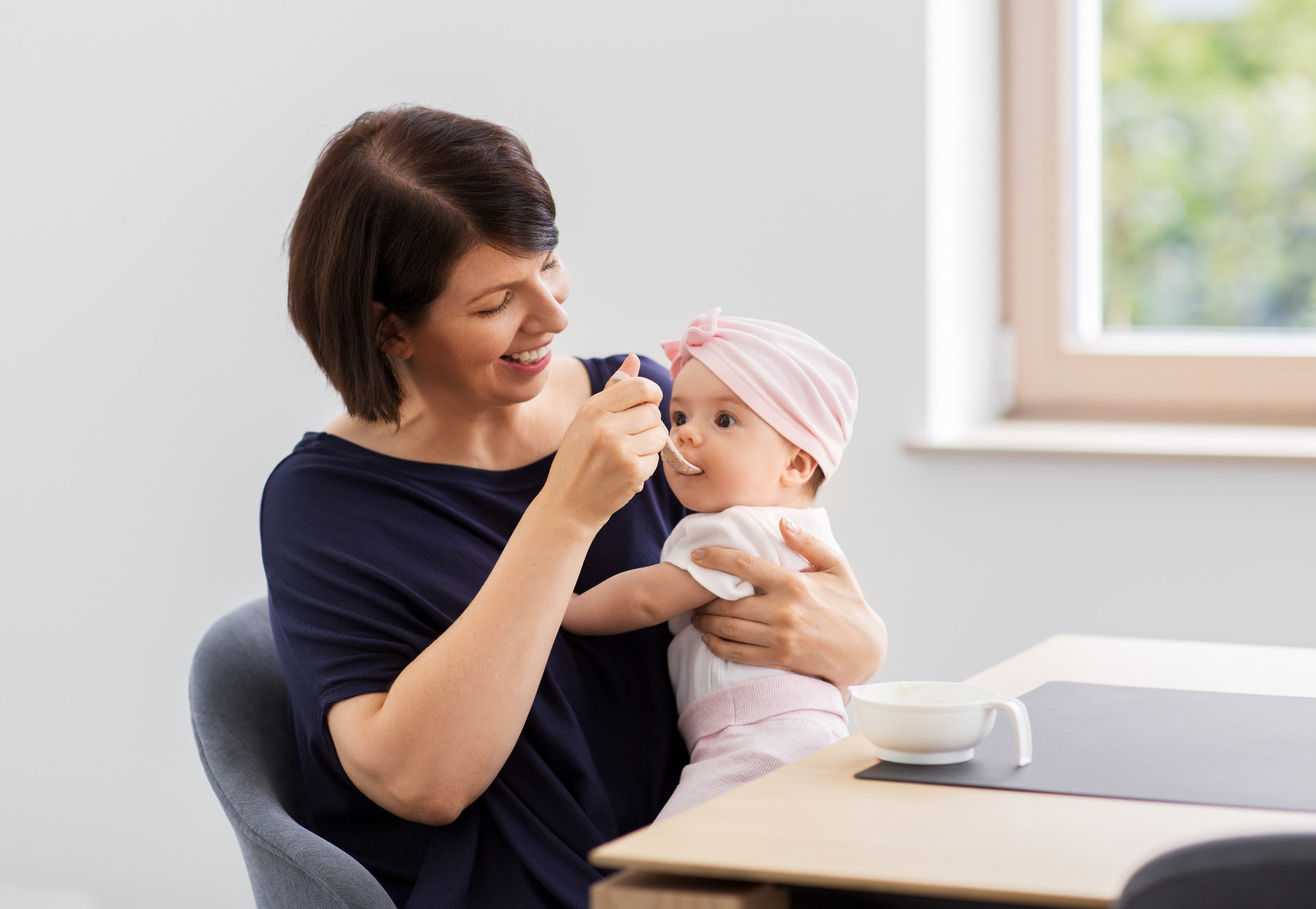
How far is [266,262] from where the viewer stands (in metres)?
2.63

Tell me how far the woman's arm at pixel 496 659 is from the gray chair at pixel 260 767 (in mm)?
87

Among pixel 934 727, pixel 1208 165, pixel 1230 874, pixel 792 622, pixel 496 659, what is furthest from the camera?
pixel 1208 165

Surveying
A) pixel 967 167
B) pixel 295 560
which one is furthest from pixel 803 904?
pixel 967 167

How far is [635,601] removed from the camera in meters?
1.42

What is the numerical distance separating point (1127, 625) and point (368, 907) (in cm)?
144

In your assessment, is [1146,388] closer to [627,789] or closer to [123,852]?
[627,789]

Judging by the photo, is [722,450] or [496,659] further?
[722,450]

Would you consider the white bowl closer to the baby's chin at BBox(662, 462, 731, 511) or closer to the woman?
the woman

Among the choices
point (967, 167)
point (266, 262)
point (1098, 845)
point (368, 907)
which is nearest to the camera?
point (1098, 845)

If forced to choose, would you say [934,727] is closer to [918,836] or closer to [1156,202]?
[918,836]

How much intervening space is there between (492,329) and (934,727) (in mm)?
659

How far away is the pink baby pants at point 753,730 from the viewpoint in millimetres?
1322

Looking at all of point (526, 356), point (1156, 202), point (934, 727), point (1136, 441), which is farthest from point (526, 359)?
point (1156, 202)

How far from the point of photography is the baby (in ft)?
4.55
